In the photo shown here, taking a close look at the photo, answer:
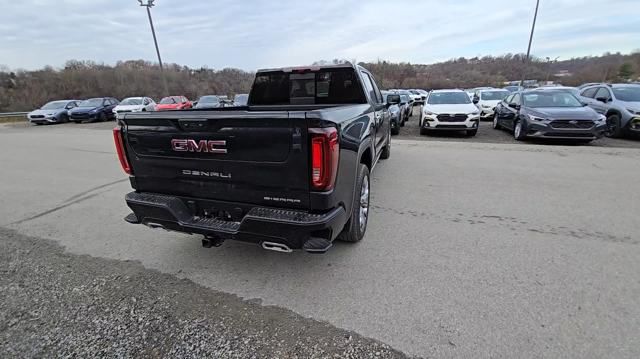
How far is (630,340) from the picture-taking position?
2.12 metres

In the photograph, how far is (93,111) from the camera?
20.8 metres

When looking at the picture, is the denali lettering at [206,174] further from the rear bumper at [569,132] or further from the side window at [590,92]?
the side window at [590,92]

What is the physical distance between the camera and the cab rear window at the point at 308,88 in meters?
4.54

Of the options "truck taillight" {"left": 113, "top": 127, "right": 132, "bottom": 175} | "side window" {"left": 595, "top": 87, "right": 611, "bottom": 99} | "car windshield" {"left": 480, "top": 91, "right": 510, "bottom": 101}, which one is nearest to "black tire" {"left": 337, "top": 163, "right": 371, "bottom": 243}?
"truck taillight" {"left": 113, "top": 127, "right": 132, "bottom": 175}

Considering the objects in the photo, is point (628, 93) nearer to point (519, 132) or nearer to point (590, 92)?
point (590, 92)

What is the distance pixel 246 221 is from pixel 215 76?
6853 centimetres

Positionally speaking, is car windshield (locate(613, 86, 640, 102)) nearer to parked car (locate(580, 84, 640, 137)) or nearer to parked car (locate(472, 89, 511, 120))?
parked car (locate(580, 84, 640, 137))

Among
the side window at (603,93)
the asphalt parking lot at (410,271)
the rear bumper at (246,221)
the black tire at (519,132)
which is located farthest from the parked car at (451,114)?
the rear bumper at (246,221)

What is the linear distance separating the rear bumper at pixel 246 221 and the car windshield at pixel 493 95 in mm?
15927

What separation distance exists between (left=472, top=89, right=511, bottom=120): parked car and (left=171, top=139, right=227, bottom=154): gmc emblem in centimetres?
1430

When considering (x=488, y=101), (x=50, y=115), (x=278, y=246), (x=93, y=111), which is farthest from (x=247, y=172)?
(x=50, y=115)

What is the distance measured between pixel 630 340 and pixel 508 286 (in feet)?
2.57

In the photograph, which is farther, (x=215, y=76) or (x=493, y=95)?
(x=215, y=76)

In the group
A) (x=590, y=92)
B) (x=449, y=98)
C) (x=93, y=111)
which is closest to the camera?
(x=449, y=98)
